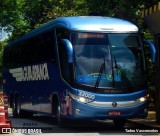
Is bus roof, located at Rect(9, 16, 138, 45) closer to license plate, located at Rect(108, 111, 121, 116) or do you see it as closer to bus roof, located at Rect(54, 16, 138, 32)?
bus roof, located at Rect(54, 16, 138, 32)

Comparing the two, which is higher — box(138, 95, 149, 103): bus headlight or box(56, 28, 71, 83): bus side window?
box(56, 28, 71, 83): bus side window

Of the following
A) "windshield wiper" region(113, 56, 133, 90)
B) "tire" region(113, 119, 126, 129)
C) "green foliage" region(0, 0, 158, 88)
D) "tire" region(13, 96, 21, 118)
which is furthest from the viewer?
"tire" region(13, 96, 21, 118)

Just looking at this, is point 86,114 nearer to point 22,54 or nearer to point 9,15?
point 22,54

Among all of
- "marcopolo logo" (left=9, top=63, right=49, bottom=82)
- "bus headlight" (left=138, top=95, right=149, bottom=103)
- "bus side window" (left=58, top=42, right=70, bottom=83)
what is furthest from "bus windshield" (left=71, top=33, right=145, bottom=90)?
"marcopolo logo" (left=9, top=63, right=49, bottom=82)

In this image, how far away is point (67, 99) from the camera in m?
14.3

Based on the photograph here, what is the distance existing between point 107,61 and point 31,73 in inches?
238

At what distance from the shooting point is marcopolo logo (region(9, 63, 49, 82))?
17337mm

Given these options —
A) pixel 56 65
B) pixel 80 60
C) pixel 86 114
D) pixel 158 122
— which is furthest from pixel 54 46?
pixel 158 122

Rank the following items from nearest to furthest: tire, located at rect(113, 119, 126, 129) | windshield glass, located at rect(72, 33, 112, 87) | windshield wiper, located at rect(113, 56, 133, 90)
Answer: windshield glass, located at rect(72, 33, 112, 87) < windshield wiper, located at rect(113, 56, 133, 90) < tire, located at rect(113, 119, 126, 129)

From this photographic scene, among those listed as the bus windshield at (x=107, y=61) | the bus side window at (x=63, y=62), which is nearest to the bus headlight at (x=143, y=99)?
the bus windshield at (x=107, y=61)

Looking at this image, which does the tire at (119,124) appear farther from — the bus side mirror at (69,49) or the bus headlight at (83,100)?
the bus side mirror at (69,49)

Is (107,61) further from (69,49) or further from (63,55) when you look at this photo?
(63,55)

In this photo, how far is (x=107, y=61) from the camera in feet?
46.2

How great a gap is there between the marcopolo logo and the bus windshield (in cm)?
313
